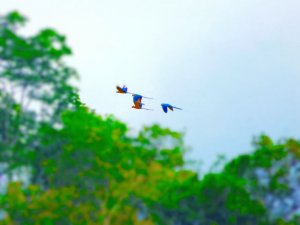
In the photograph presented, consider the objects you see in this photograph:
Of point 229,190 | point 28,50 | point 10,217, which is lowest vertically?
point 10,217

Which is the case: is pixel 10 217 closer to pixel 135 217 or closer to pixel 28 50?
pixel 135 217

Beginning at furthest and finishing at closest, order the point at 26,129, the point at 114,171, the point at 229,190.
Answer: the point at 26,129
the point at 114,171
the point at 229,190

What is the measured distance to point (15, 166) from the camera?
30.2 meters

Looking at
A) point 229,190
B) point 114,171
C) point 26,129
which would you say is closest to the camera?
point 229,190

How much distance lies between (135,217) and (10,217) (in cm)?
405

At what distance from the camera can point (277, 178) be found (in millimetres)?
28828

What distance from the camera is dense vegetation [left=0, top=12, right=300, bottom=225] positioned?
2766 cm

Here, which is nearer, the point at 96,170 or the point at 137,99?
the point at 137,99

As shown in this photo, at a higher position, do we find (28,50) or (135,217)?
(28,50)

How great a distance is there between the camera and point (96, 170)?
29.3 meters

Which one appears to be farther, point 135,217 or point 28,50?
point 28,50

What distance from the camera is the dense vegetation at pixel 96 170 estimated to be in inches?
1089

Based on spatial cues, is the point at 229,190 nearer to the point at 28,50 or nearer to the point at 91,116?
the point at 91,116

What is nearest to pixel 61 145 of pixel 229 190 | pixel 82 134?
pixel 82 134
